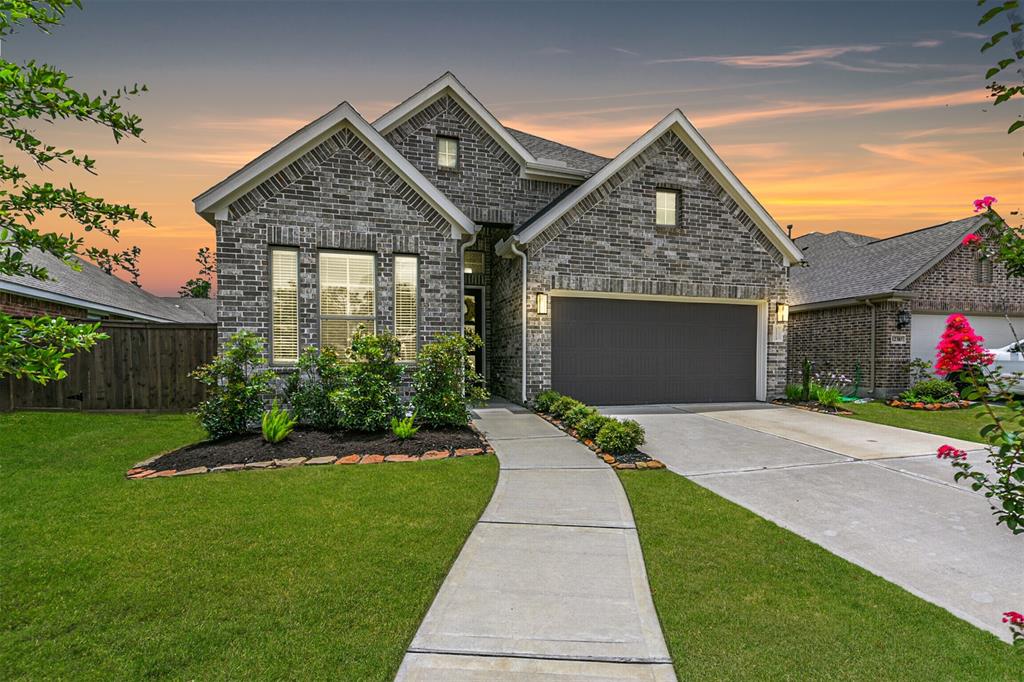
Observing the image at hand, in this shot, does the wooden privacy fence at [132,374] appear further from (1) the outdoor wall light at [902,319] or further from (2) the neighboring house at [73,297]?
(1) the outdoor wall light at [902,319]

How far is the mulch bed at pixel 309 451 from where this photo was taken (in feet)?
19.4

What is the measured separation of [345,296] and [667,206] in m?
7.71

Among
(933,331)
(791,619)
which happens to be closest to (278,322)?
(791,619)

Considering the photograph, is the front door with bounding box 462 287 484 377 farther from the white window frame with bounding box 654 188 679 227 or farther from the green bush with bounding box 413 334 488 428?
the white window frame with bounding box 654 188 679 227

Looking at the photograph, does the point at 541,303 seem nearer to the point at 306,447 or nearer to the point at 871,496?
the point at 306,447

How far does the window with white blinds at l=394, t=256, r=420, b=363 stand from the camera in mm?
8711

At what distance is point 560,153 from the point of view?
1397 centimetres

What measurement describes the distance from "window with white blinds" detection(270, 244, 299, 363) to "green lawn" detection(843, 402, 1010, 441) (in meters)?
11.4

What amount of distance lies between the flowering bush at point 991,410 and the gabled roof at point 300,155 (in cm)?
777

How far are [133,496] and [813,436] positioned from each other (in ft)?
31.1

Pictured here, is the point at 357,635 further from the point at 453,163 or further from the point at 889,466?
the point at 453,163

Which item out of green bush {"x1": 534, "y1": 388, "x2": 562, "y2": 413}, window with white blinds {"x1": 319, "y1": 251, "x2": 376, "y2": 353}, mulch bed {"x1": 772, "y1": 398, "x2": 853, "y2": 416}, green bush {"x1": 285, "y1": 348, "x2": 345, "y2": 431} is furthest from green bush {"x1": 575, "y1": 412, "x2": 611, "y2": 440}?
mulch bed {"x1": 772, "y1": 398, "x2": 853, "y2": 416}

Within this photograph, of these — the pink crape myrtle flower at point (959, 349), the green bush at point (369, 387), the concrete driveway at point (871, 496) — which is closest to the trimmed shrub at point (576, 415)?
the concrete driveway at point (871, 496)

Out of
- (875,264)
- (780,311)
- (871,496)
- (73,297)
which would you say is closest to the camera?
(871,496)
